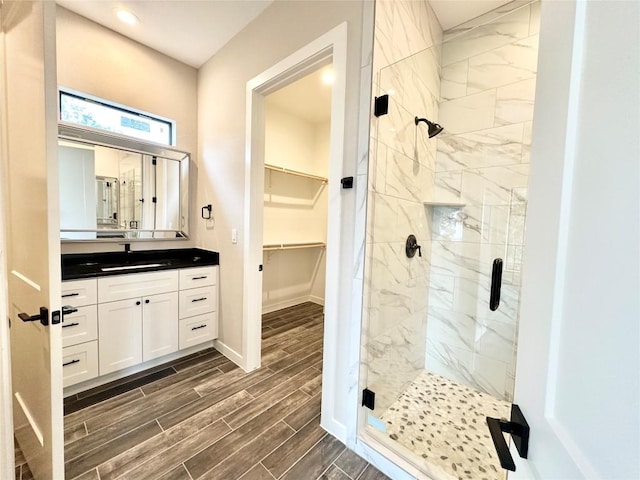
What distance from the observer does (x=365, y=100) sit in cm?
142

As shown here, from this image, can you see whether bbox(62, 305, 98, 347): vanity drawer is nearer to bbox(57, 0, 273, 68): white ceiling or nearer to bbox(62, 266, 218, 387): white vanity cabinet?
bbox(62, 266, 218, 387): white vanity cabinet

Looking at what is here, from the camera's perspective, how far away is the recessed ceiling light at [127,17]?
2.04 meters

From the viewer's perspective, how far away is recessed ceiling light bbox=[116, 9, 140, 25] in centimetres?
204

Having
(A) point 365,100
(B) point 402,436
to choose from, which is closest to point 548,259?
(A) point 365,100

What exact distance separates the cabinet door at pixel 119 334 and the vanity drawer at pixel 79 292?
0.09 meters

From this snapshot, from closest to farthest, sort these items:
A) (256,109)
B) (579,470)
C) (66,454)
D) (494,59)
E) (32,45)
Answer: (579,470) < (32,45) < (66,454) < (494,59) < (256,109)

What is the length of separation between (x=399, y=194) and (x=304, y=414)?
1633 millimetres

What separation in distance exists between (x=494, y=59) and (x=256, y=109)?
74.9 inches

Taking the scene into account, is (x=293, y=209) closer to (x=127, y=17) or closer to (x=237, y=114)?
(x=237, y=114)

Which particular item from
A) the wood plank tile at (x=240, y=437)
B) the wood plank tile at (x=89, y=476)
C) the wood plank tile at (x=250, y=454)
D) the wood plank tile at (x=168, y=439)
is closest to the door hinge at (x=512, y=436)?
the wood plank tile at (x=250, y=454)

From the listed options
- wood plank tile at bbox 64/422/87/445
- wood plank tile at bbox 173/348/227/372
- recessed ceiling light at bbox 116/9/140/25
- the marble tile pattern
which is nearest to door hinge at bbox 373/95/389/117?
the marble tile pattern

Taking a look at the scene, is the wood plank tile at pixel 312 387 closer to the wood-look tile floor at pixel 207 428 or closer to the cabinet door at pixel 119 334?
the wood-look tile floor at pixel 207 428

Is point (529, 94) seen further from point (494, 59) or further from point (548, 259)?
point (548, 259)

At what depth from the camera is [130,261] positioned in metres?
2.42
